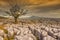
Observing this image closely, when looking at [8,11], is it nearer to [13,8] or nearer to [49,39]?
[13,8]

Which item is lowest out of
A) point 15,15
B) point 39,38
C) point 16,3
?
point 39,38

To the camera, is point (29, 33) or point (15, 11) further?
point (15, 11)

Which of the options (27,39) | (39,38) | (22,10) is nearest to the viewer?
(27,39)

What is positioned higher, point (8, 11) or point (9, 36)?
point (8, 11)

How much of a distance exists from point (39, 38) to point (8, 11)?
19.8 feet

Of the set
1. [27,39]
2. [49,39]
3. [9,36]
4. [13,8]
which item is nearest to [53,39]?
[49,39]

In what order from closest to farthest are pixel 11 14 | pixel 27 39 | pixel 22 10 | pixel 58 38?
pixel 27 39 < pixel 58 38 < pixel 22 10 < pixel 11 14

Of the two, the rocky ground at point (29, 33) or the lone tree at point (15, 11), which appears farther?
the lone tree at point (15, 11)

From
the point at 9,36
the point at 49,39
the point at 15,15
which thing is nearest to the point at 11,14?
the point at 15,15

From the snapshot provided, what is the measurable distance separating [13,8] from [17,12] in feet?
3.65

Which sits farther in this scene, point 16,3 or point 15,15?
point 15,15

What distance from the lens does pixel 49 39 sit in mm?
9641

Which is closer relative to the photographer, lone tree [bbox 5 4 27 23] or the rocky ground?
the rocky ground

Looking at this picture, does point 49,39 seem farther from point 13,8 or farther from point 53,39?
point 13,8
